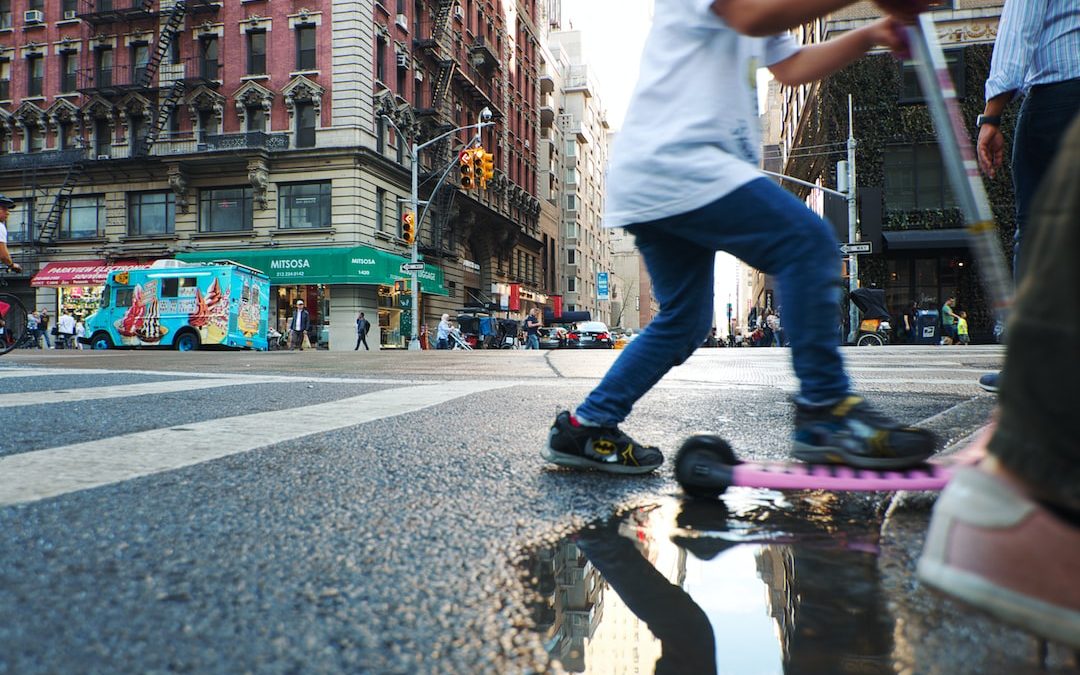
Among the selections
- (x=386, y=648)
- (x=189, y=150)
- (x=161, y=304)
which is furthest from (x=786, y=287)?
Answer: (x=189, y=150)

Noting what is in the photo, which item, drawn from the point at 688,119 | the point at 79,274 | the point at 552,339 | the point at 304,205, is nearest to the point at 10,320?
the point at 688,119

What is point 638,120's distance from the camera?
6.94 ft

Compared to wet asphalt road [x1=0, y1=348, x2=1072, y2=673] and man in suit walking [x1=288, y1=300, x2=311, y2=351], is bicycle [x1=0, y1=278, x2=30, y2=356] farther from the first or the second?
man in suit walking [x1=288, y1=300, x2=311, y2=351]

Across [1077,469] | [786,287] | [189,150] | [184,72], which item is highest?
[184,72]

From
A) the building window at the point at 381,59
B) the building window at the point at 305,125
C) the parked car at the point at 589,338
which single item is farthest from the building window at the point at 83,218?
the parked car at the point at 589,338

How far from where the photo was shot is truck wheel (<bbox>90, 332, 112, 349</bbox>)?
2209 cm

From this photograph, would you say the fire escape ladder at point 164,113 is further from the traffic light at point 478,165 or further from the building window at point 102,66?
the traffic light at point 478,165

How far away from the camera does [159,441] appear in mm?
2574

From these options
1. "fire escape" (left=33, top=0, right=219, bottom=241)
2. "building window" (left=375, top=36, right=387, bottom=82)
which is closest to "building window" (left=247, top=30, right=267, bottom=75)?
"fire escape" (left=33, top=0, right=219, bottom=241)

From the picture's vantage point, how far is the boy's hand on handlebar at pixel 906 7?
1.72 meters

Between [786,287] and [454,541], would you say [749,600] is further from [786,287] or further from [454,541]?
[786,287]

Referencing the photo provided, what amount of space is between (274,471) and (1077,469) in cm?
185

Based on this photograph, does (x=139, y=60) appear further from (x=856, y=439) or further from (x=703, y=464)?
(x=856, y=439)

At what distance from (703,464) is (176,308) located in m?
22.2
